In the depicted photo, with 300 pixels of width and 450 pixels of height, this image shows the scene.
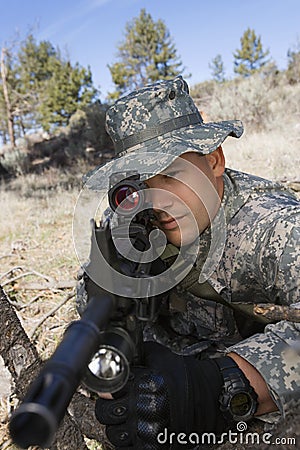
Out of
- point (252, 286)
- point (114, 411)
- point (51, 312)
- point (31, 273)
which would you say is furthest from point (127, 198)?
point (31, 273)

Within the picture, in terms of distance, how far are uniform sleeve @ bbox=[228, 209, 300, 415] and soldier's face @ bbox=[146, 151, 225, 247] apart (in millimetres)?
330

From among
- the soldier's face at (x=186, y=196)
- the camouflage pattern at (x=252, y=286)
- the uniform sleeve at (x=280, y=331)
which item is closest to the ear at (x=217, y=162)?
the soldier's face at (x=186, y=196)

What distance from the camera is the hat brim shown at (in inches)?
71.9

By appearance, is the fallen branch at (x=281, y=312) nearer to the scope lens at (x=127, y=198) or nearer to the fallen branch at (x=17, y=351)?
the scope lens at (x=127, y=198)

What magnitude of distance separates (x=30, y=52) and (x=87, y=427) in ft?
117

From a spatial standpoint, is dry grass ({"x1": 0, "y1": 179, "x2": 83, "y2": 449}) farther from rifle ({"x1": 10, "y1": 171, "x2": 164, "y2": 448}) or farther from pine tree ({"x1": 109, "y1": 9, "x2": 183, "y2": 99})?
pine tree ({"x1": 109, "y1": 9, "x2": 183, "y2": 99})

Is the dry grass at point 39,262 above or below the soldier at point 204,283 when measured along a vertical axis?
below

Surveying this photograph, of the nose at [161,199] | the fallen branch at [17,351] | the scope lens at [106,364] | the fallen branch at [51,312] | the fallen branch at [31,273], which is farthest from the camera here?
the fallen branch at [31,273]

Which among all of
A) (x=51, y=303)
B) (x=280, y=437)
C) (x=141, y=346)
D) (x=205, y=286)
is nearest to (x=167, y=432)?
(x=141, y=346)

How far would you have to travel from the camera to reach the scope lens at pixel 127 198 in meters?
1.40

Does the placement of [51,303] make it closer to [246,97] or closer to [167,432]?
[167,432]

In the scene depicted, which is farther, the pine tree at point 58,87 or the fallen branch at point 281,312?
the pine tree at point 58,87

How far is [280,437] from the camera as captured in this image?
100cm

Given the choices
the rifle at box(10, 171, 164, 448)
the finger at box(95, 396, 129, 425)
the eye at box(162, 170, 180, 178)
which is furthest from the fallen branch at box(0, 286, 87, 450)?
the eye at box(162, 170, 180, 178)
